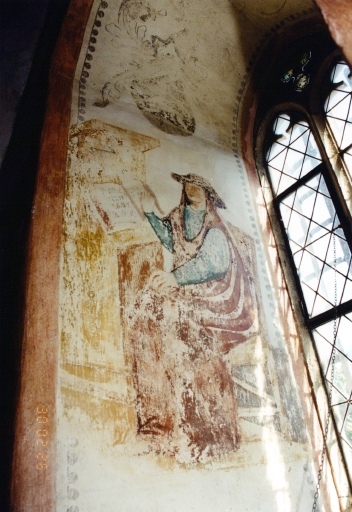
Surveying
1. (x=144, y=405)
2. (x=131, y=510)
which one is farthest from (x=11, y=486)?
(x=144, y=405)

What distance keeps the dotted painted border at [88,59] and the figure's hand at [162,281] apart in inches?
67.4

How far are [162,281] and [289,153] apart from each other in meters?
2.68

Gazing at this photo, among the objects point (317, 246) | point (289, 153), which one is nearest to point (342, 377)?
point (317, 246)

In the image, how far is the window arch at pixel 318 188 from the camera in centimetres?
428

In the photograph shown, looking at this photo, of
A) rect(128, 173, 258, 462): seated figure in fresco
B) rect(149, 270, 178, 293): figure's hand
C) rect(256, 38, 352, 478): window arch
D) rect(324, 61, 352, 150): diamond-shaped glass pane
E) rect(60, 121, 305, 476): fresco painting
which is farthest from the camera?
rect(324, 61, 352, 150): diamond-shaped glass pane

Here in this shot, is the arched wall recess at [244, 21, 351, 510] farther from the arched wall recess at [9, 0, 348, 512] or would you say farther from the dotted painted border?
the dotted painted border

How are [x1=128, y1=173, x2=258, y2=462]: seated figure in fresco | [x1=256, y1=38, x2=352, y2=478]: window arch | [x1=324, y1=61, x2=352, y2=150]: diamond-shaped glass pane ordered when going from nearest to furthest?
[x1=128, y1=173, x2=258, y2=462]: seated figure in fresco → [x1=256, y1=38, x2=352, y2=478]: window arch → [x1=324, y1=61, x2=352, y2=150]: diamond-shaped glass pane

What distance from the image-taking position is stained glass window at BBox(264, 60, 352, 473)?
13.9 feet

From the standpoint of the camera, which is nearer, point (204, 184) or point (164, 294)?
point (164, 294)

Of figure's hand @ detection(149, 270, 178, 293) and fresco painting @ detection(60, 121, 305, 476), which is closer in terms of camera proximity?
fresco painting @ detection(60, 121, 305, 476)

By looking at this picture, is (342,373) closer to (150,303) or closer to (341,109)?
(150,303)

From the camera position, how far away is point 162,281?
389 cm

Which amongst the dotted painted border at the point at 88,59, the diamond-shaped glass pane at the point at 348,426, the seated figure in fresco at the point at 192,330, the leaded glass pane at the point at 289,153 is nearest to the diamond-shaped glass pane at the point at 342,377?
the diamond-shaped glass pane at the point at 348,426

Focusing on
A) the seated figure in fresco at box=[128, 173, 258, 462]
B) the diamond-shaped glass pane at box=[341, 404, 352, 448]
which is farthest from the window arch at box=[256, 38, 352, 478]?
the seated figure in fresco at box=[128, 173, 258, 462]
